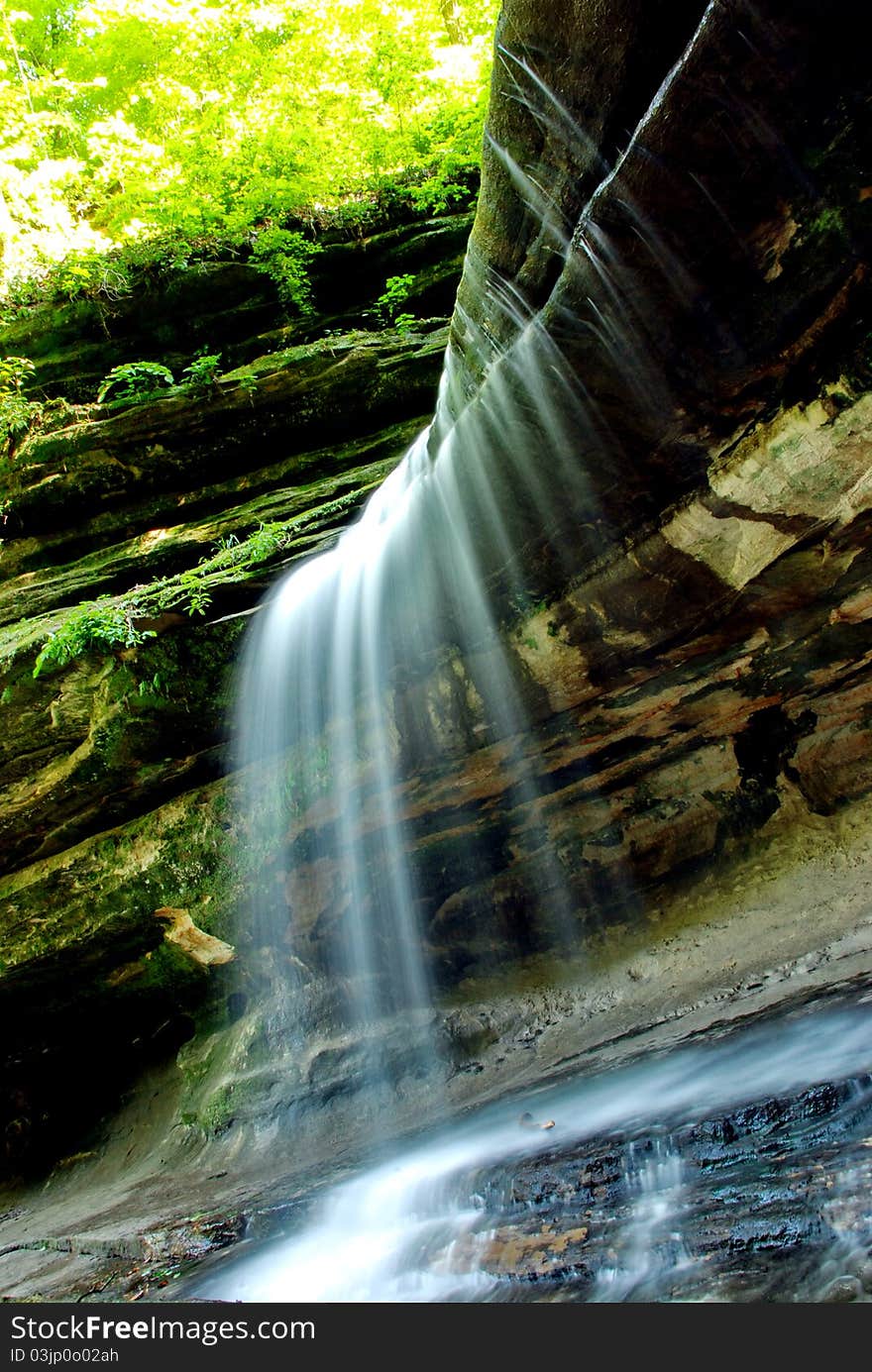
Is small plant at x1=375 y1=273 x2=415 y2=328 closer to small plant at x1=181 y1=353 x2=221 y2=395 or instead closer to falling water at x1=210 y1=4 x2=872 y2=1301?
small plant at x1=181 y1=353 x2=221 y2=395

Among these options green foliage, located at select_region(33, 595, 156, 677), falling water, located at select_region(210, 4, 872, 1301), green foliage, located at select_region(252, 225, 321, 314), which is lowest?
falling water, located at select_region(210, 4, 872, 1301)

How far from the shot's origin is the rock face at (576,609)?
2.87 m

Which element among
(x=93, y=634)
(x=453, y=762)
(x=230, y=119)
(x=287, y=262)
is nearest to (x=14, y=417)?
(x=287, y=262)

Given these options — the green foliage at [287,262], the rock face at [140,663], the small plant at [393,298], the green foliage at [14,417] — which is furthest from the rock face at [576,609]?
the green foliage at [287,262]

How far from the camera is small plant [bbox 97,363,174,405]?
28.3 ft

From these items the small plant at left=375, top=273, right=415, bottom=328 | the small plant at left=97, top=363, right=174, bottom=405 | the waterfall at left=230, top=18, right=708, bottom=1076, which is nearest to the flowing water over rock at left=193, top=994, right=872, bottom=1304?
the waterfall at left=230, top=18, right=708, bottom=1076

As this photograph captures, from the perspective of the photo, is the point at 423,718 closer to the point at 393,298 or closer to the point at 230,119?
the point at 393,298

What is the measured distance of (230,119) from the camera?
1159cm

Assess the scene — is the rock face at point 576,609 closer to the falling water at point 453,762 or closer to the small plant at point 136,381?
the falling water at point 453,762

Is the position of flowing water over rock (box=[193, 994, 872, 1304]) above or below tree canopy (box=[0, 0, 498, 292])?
below

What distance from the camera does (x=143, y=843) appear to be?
5805 mm

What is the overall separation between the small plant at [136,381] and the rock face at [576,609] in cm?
116

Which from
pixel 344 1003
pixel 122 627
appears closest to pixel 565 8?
pixel 122 627

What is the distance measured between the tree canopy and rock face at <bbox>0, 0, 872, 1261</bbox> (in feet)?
19.0
